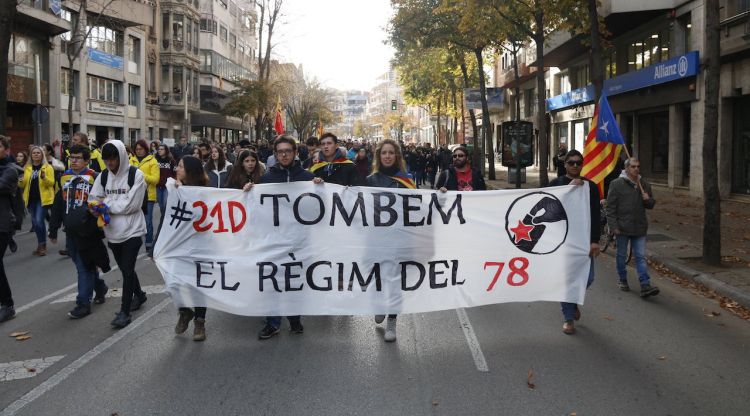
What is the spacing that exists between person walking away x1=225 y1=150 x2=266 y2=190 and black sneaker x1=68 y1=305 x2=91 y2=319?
202cm

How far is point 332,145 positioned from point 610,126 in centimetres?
421

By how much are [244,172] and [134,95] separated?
42343 millimetres

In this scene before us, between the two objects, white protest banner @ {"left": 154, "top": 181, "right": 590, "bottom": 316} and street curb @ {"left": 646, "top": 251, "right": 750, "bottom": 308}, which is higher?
white protest banner @ {"left": 154, "top": 181, "right": 590, "bottom": 316}

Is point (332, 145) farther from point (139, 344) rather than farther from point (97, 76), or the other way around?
point (97, 76)

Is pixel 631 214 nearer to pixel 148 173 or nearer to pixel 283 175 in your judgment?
pixel 283 175

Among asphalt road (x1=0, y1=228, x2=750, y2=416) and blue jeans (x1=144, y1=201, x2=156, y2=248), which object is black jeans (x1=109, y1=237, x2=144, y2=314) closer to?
asphalt road (x1=0, y1=228, x2=750, y2=416)

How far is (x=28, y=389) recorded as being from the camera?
203 inches

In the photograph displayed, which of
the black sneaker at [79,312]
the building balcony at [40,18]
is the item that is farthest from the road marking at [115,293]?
the building balcony at [40,18]

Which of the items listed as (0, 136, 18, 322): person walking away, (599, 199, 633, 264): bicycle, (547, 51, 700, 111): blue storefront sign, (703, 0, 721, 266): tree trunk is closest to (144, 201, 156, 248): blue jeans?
(0, 136, 18, 322): person walking away

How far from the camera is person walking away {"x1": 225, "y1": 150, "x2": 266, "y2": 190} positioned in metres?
7.52

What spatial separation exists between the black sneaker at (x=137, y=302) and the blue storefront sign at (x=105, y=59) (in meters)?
35.3

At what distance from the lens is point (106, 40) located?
4169 cm

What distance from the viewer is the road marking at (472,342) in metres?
5.68

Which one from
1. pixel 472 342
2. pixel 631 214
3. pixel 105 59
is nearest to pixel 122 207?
pixel 472 342
